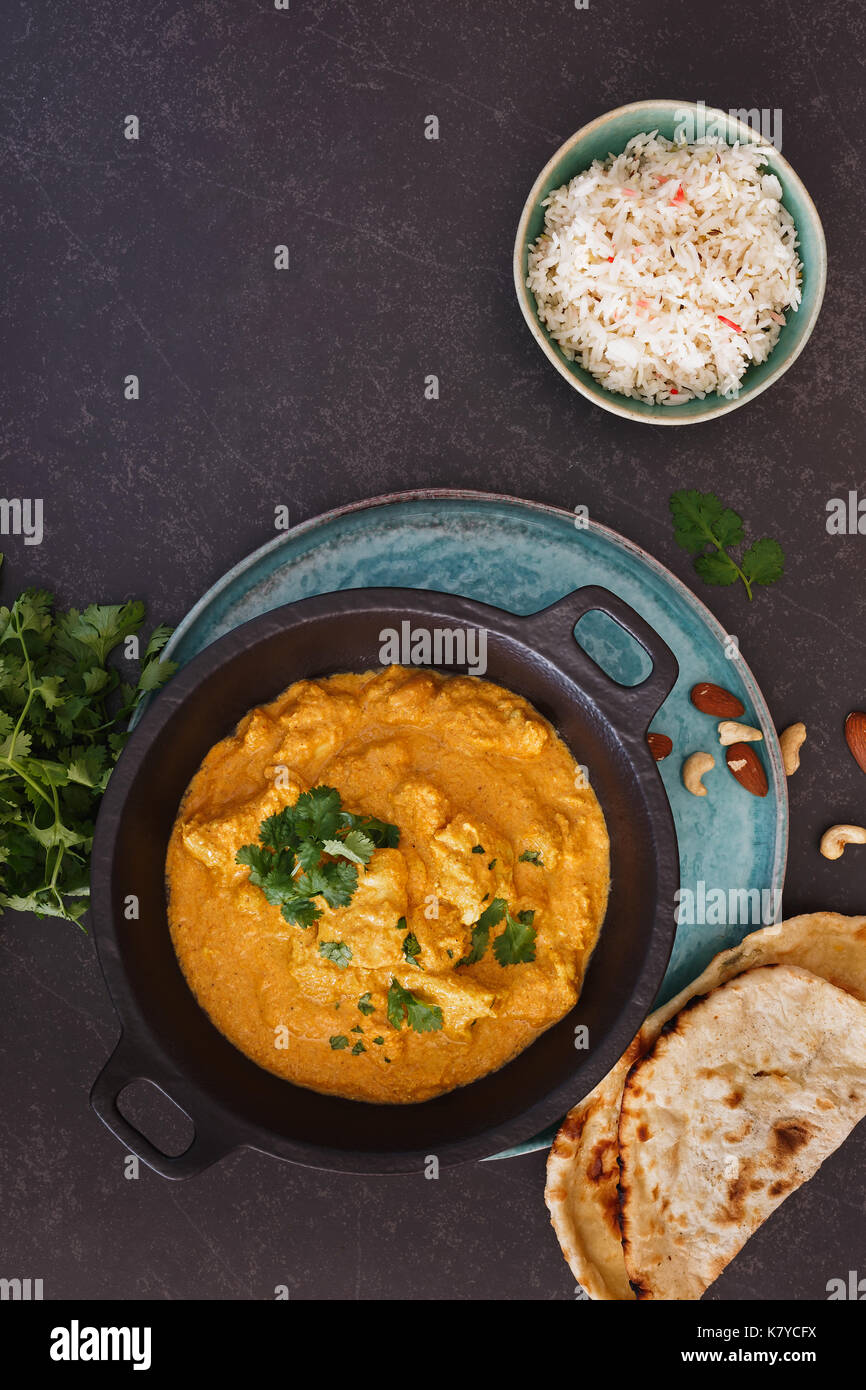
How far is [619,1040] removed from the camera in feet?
7.89

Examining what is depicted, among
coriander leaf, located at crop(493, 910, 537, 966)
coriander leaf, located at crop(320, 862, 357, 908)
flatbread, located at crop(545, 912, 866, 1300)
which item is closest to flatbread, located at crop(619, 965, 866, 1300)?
flatbread, located at crop(545, 912, 866, 1300)

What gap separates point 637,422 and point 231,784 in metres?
1.62

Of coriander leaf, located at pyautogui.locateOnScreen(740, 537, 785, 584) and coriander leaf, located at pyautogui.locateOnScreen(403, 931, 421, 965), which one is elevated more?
coriander leaf, located at pyautogui.locateOnScreen(740, 537, 785, 584)

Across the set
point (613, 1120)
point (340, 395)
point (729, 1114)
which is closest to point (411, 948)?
point (613, 1120)

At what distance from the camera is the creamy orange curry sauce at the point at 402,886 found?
2.43 m

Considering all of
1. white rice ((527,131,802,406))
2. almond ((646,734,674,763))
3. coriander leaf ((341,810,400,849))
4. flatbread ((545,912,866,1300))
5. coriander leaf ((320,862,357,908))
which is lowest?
flatbread ((545,912,866,1300))

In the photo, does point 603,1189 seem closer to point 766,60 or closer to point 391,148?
point 391,148

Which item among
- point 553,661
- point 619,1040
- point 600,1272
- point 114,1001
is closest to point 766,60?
point 553,661

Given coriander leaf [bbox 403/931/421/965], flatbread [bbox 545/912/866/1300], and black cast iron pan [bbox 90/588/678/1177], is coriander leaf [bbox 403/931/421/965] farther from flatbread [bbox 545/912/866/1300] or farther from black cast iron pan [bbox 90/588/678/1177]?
flatbread [bbox 545/912/866/1300]

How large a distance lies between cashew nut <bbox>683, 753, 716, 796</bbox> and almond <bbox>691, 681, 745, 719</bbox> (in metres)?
0.12

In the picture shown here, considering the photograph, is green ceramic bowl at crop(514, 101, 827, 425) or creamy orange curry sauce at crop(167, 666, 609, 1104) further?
green ceramic bowl at crop(514, 101, 827, 425)

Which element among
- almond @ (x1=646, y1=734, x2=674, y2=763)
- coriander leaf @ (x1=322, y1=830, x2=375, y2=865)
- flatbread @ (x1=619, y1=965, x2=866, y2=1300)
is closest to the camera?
coriander leaf @ (x1=322, y1=830, x2=375, y2=865)

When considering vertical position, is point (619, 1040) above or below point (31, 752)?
below

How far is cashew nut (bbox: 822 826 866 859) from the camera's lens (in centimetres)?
299
